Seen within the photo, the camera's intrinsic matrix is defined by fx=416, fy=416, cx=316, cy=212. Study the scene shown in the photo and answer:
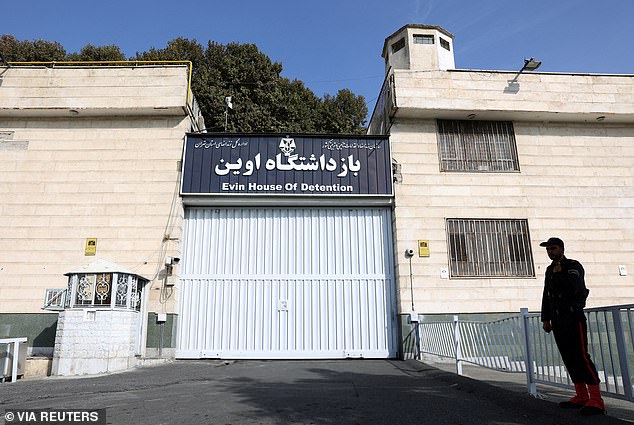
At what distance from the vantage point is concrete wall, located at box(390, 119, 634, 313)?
10.9 meters

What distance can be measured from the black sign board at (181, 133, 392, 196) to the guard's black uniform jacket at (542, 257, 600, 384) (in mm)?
7372

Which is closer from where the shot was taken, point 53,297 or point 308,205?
point 53,297

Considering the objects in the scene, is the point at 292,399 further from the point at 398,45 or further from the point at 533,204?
the point at 398,45

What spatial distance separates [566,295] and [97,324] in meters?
8.36

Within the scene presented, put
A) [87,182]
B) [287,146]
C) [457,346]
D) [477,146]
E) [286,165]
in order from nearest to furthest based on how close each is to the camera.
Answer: [457,346] → [87,182] → [286,165] → [287,146] → [477,146]

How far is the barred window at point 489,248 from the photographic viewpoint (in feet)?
36.3

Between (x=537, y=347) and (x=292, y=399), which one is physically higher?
(x=537, y=347)

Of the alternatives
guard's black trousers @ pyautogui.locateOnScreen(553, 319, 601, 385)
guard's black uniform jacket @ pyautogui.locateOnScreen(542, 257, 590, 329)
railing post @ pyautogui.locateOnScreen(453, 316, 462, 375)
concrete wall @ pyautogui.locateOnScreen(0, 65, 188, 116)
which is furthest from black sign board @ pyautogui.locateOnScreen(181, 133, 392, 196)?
guard's black trousers @ pyautogui.locateOnScreen(553, 319, 601, 385)

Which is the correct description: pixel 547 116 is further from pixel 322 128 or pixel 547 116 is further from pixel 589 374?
pixel 322 128

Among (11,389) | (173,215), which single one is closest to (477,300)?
(173,215)

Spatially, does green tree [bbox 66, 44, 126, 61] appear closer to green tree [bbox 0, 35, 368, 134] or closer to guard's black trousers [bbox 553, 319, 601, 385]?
green tree [bbox 0, 35, 368, 134]

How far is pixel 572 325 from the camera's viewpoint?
4070mm

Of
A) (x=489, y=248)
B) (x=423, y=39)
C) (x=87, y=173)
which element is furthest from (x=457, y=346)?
(x=423, y=39)

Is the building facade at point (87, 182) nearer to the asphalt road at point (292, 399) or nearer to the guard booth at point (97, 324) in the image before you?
the guard booth at point (97, 324)
